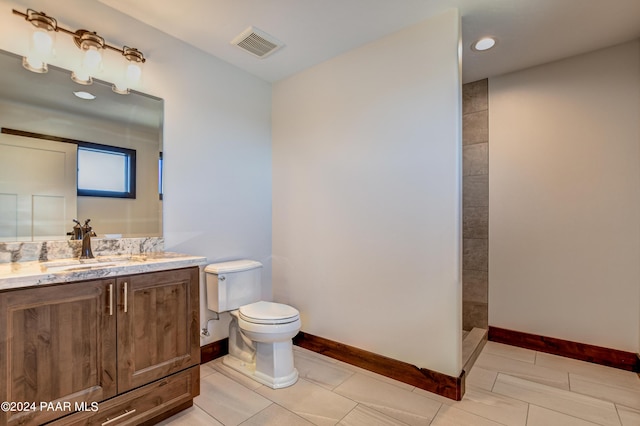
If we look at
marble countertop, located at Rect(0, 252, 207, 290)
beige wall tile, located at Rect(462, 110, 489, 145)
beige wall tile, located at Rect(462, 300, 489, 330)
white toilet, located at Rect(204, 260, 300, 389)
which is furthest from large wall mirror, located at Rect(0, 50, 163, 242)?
beige wall tile, located at Rect(462, 300, 489, 330)

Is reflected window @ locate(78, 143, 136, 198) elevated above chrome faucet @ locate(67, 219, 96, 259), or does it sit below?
above

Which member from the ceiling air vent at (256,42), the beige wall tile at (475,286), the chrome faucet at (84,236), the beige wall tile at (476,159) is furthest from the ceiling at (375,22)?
the beige wall tile at (475,286)

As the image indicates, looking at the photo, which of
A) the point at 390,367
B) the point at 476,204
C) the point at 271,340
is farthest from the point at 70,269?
the point at 476,204

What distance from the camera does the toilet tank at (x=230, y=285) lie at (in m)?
2.30

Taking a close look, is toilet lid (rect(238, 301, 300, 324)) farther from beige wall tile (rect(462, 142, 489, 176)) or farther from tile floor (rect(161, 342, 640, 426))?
beige wall tile (rect(462, 142, 489, 176))

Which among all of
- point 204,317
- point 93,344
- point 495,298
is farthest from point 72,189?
point 495,298

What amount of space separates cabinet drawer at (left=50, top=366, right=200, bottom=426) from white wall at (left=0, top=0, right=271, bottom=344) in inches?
27.0

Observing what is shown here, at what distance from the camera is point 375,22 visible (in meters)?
2.09

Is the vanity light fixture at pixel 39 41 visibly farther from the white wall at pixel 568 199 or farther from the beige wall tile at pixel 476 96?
the white wall at pixel 568 199

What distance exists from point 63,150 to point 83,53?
61 cm

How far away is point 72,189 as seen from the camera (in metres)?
1.84

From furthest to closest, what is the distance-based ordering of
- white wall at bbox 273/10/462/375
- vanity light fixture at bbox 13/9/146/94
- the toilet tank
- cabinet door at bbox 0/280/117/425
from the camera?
the toilet tank
white wall at bbox 273/10/462/375
vanity light fixture at bbox 13/9/146/94
cabinet door at bbox 0/280/117/425

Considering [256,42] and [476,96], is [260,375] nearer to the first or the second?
[256,42]

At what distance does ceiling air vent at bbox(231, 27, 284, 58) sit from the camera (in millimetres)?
2197
